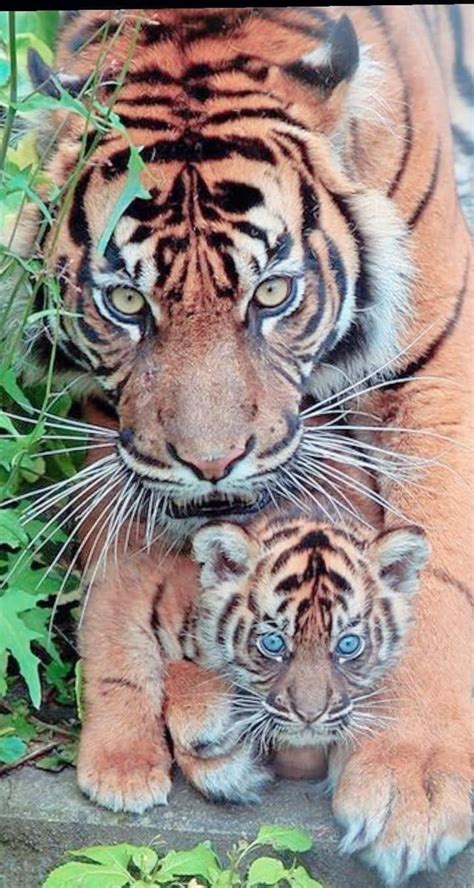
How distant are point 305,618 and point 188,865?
374 millimetres

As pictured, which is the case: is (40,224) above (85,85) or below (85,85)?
below

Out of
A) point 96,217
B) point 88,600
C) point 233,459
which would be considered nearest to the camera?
point 233,459

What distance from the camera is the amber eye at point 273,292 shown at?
2.32 metres

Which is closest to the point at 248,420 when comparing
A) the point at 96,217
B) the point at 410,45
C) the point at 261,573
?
the point at 261,573

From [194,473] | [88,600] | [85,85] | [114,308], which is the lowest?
[88,600]

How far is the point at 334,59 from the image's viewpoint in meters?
2.37

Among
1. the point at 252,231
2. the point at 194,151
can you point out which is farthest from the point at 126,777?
the point at 194,151

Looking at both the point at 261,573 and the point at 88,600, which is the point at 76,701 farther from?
the point at 261,573

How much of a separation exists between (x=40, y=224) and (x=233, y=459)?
53cm

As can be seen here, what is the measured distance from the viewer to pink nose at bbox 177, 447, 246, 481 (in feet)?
7.31

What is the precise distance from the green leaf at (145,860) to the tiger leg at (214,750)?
19cm

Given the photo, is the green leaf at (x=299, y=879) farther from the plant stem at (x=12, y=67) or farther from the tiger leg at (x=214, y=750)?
the plant stem at (x=12, y=67)

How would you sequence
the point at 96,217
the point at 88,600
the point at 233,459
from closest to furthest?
the point at 233,459 < the point at 96,217 < the point at 88,600

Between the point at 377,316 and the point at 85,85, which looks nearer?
the point at 85,85
